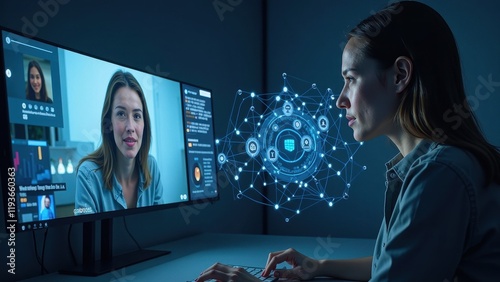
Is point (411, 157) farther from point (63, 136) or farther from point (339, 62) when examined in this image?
point (339, 62)

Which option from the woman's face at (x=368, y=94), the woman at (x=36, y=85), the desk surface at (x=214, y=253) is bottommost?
the desk surface at (x=214, y=253)

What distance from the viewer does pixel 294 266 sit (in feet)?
4.13

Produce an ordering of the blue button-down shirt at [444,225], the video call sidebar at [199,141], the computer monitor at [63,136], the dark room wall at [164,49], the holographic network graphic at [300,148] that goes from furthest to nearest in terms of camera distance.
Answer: the holographic network graphic at [300,148], the video call sidebar at [199,141], the dark room wall at [164,49], the computer monitor at [63,136], the blue button-down shirt at [444,225]

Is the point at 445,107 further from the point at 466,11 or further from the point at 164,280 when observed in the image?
the point at 466,11

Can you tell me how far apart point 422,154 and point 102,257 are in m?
1.00

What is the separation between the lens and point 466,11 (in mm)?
2445

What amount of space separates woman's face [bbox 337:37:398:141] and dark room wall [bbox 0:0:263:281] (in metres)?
0.79

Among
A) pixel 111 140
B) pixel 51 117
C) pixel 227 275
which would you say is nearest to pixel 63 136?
pixel 51 117

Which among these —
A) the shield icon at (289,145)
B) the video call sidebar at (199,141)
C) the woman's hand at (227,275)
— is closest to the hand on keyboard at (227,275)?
the woman's hand at (227,275)

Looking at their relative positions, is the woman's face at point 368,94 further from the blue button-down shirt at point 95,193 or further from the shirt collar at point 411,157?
the blue button-down shirt at point 95,193

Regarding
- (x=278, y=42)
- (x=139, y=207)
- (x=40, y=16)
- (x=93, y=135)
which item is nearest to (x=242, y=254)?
(x=139, y=207)

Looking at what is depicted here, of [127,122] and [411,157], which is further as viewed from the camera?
[127,122]

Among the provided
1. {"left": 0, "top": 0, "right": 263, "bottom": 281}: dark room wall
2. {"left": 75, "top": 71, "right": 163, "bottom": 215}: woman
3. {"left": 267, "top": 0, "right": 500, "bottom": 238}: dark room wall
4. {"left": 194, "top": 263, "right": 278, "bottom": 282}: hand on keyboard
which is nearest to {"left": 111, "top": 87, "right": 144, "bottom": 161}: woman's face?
{"left": 75, "top": 71, "right": 163, "bottom": 215}: woman

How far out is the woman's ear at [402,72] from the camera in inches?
37.5
